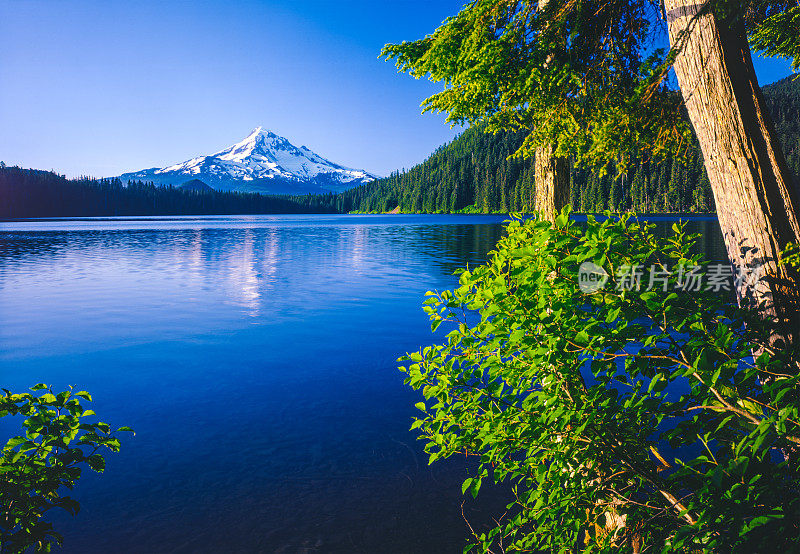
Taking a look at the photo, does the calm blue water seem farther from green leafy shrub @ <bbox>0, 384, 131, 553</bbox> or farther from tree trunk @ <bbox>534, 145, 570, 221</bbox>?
tree trunk @ <bbox>534, 145, 570, 221</bbox>

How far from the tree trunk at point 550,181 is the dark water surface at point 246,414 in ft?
15.0

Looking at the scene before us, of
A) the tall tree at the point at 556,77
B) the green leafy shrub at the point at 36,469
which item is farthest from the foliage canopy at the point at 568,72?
the green leafy shrub at the point at 36,469

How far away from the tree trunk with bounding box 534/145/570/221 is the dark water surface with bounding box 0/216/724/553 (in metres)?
4.58

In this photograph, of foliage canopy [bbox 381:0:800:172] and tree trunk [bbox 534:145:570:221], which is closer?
foliage canopy [bbox 381:0:800:172]

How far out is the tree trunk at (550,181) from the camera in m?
8.99

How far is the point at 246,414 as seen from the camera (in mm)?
8766

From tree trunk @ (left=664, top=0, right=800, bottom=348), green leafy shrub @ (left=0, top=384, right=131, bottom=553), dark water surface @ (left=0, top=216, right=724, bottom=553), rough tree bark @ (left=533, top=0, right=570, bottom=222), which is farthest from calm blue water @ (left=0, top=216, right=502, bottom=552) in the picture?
rough tree bark @ (left=533, top=0, right=570, bottom=222)

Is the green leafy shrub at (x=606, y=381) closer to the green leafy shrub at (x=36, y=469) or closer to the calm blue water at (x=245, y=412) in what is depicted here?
the green leafy shrub at (x=36, y=469)

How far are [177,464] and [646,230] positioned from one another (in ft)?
22.8

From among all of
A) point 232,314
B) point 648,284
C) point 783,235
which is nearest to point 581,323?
point 648,284

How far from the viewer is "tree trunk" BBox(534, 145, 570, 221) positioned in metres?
8.99

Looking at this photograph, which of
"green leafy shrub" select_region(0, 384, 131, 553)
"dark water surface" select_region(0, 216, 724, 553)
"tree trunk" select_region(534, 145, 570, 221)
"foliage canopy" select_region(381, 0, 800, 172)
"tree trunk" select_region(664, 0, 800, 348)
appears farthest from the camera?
"tree trunk" select_region(534, 145, 570, 221)

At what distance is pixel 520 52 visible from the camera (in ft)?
24.4

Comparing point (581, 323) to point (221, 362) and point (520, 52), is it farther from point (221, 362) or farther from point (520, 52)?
point (221, 362)
